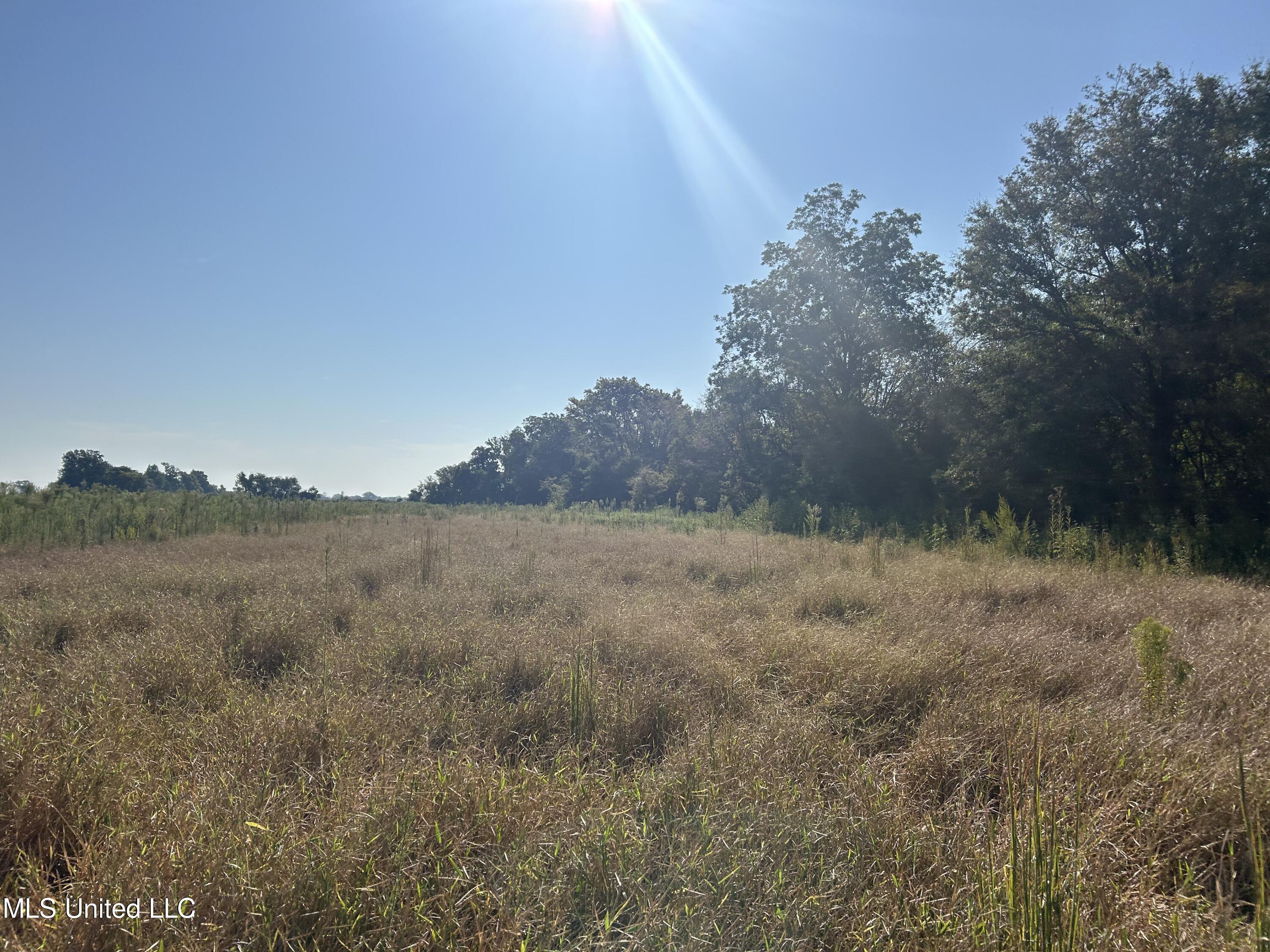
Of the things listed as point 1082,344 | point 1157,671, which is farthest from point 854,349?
point 1157,671

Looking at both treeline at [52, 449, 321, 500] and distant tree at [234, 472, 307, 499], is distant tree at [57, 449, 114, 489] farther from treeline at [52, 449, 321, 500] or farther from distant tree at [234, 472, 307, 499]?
distant tree at [234, 472, 307, 499]

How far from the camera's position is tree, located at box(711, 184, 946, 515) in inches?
715

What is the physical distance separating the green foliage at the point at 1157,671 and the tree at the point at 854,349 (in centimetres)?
1530

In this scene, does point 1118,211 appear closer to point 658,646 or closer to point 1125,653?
point 1125,653

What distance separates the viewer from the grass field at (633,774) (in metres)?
1.48

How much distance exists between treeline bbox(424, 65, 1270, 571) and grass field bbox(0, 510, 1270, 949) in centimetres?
649

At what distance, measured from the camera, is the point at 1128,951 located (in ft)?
4.58

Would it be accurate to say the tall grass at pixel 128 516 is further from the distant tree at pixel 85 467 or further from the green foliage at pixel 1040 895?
the distant tree at pixel 85 467

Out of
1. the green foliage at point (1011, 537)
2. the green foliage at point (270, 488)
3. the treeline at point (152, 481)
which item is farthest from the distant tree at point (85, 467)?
the green foliage at point (1011, 537)

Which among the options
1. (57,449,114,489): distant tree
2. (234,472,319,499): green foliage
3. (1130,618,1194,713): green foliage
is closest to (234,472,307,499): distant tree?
(234,472,319,499): green foliage

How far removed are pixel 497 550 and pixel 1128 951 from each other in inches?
296

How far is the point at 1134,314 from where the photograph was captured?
1076 centimetres

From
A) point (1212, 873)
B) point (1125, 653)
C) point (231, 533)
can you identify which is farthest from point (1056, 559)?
point (231, 533)

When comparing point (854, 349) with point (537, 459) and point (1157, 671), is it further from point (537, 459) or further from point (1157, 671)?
point (537, 459)
